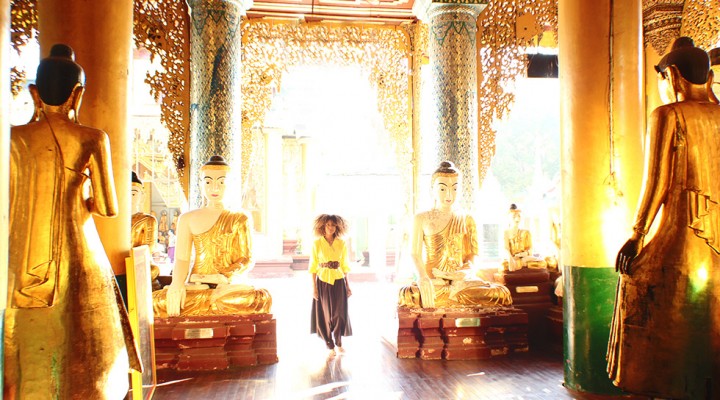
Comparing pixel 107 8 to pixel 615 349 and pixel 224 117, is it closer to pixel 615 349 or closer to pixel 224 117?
pixel 224 117

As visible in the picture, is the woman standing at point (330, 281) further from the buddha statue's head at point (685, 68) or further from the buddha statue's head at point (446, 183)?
the buddha statue's head at point (685, 68)

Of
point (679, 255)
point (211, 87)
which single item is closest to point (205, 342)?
point (211, 87)

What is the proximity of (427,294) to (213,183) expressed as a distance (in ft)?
7.04

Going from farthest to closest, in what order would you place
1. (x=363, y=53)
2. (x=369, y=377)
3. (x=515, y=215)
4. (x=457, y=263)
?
(x=363, y=53)
(x=515, y=215)
(x=457, y=263)
(x=369, y=377)

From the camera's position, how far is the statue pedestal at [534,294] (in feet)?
18.3

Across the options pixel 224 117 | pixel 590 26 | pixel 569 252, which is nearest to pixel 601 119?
pixel 590 26

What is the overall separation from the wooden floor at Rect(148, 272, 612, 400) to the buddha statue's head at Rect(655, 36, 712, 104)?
6.83 feet

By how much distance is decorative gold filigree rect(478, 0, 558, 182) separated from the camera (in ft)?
20.8

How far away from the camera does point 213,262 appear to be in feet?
16.3

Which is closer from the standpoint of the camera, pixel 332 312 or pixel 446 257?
pixel 332 312

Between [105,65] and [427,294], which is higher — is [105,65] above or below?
above

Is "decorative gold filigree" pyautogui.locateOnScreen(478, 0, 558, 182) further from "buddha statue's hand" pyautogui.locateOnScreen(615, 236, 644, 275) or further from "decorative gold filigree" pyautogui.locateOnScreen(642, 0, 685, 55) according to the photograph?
"buddha statue's hand" pyautogui.locateOnScreen(615, 236, 644, 275)

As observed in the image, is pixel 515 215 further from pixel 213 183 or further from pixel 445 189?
pixel 213 183

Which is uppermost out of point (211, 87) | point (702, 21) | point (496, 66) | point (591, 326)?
point (702, 21)
